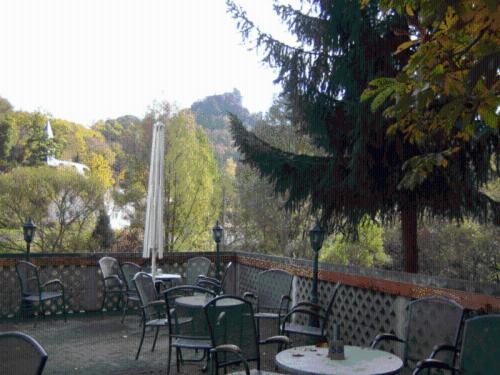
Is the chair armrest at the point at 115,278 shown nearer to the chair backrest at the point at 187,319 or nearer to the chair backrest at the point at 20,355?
the chair backrest at the point at 187,319

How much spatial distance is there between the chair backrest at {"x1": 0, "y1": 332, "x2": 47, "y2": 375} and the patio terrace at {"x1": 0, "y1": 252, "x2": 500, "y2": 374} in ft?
9.06

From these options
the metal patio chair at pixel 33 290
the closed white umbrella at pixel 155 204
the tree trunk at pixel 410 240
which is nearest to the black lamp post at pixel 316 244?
the closed white umbrella at pixel 155 204

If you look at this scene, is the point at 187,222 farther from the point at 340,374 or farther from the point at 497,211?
the point at 340,374

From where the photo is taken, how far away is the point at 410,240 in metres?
6.94

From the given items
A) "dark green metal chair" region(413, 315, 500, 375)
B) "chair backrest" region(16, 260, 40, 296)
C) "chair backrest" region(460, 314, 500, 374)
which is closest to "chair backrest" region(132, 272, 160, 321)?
"chair backrest" region(16, 260, 40, 296)

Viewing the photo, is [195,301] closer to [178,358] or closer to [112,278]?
[178,358]

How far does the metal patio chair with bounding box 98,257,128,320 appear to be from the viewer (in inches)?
279

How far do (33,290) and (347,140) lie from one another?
447 cm

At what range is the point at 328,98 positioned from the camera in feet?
23.2

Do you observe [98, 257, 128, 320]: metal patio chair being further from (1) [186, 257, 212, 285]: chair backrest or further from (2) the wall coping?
(2) the wall coping

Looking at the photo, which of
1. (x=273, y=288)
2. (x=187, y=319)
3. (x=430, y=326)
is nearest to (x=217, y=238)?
(x=273, y=288)

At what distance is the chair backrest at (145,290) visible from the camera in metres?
4.91

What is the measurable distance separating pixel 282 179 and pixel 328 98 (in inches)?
49.0

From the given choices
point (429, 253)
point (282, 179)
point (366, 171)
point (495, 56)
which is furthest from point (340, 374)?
point (429, 253)
